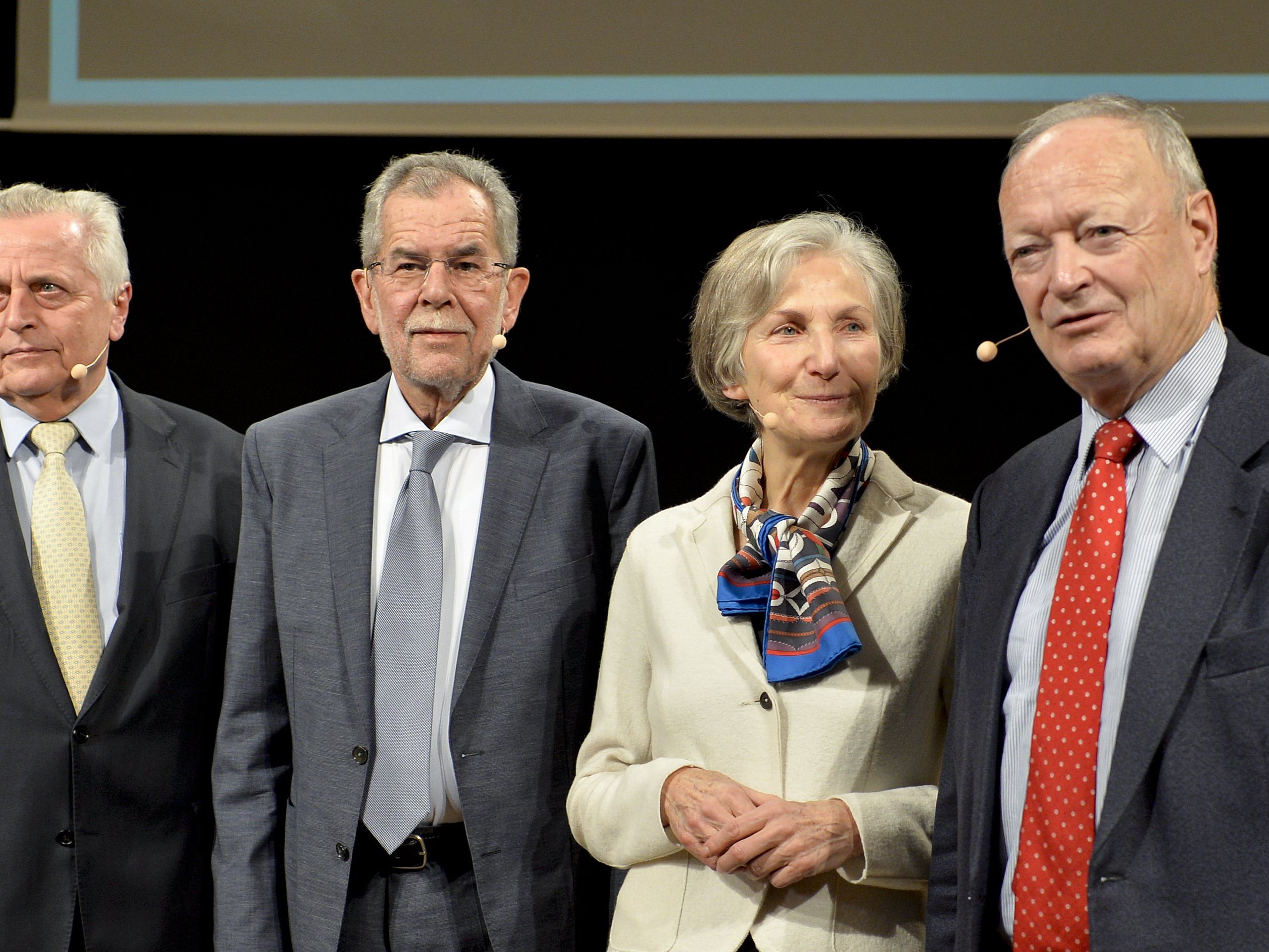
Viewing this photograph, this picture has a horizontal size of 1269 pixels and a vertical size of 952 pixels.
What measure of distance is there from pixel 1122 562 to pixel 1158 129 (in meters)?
0.54

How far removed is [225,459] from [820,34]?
6.42ft

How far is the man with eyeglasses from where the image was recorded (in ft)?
6.99

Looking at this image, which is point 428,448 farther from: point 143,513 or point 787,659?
point 787,659

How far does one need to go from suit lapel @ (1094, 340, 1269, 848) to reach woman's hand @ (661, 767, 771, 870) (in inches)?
21.3

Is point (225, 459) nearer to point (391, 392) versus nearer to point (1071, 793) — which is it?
point (391, 392)

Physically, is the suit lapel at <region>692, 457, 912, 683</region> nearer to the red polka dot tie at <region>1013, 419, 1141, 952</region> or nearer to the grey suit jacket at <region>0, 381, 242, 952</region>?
the red polka dot tie at <region>1013, 419, 1141, 952</region>

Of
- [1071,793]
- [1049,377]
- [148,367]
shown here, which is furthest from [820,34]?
[1071,793]

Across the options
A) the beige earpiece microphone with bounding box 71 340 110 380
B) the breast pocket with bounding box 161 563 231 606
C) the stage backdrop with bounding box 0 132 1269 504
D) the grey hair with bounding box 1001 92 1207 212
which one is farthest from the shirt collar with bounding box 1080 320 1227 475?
the stage backdrop with bounding box 0 132 1269 504

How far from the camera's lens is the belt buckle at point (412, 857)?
2133 mm

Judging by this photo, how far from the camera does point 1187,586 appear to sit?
1422 mm

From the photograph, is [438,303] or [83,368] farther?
[83,368]

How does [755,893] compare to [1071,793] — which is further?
[755,893]

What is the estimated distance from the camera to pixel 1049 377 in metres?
3.62

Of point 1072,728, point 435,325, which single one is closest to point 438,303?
point 435,325
